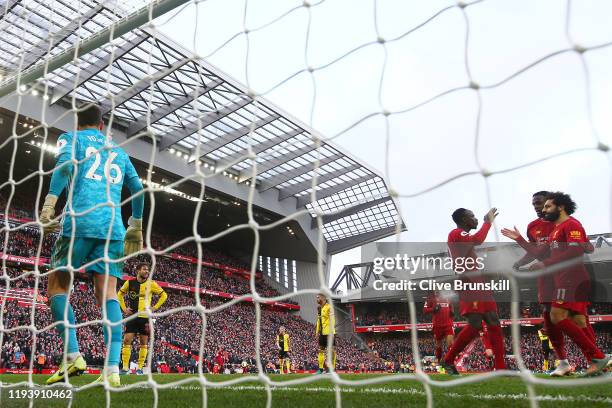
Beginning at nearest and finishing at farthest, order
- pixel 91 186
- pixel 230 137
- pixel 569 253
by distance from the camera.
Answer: pixel 91 186 → pixel 569 253 → pixel 230 137

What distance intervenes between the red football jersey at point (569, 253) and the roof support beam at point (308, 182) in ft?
75.9

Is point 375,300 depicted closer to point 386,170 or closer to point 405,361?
point 405,361

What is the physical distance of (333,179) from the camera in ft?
94.6

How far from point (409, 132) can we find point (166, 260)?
28.8 meters

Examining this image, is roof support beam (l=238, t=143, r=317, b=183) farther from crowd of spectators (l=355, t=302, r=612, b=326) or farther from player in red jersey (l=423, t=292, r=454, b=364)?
player in red jersey (l=423, t=292, r=454, b=364)

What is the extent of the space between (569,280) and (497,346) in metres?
0.93

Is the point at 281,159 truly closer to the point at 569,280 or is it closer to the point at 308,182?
the point at 308,182

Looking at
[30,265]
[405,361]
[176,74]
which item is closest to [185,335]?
[30,265]

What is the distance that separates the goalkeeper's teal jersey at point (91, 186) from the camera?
331cm

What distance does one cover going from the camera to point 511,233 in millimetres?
4188

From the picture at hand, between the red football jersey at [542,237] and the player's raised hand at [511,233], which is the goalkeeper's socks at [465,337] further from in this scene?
the player's raised hand at [511,233]

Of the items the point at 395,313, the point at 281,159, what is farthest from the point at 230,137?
the point at 395,313

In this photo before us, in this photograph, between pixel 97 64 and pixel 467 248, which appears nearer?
pixel 467 248

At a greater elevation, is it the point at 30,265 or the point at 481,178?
the point at 30,265
